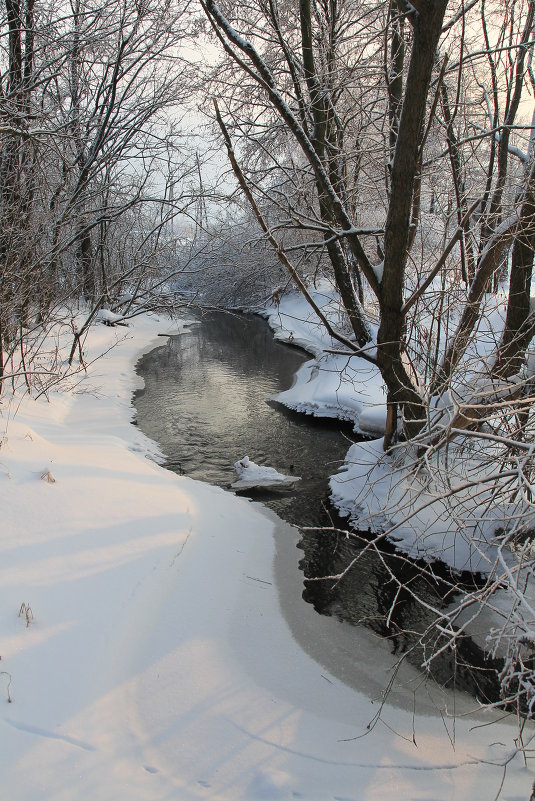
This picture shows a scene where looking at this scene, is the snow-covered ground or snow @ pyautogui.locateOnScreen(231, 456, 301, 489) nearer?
the snow-covered ground

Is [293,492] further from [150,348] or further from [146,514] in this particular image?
[150,348]

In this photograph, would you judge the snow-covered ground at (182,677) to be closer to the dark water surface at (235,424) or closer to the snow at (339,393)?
the dark water surface at (235,424)

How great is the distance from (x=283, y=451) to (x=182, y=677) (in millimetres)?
5548

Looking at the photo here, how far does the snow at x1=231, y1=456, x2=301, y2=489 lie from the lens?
728 centimetres

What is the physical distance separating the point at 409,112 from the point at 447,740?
4.55m

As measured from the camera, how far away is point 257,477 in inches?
292

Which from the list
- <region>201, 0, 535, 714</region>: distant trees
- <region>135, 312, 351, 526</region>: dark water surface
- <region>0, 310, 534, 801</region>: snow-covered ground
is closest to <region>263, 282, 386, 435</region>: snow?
<region>135, 312, 351, 526</region>: dark water surface

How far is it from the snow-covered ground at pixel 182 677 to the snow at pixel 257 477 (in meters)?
1.46

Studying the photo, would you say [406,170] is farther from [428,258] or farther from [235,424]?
[235,424]

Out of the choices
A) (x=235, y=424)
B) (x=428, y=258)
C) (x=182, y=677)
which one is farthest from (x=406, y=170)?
(x=235, y=424)

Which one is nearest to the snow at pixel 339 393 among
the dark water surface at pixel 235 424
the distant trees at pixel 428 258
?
the dark water surface at pixel 235 424

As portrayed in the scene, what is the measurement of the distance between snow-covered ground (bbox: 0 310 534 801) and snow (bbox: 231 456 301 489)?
146 cm

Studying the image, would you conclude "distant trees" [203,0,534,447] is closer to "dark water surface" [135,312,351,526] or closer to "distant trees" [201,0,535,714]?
"distant trees" [201,0,535,714]

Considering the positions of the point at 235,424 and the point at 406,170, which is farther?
the point at 235,424
